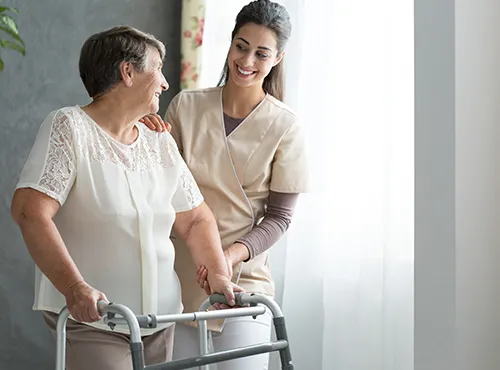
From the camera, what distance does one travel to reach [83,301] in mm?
1840

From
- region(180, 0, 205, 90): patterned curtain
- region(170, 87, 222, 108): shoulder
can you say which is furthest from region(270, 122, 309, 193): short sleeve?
region(180, 0, 205, 90): patterned curtain

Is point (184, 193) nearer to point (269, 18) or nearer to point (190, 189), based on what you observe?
point (190, 189)

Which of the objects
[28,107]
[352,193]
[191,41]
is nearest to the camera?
[352,193]

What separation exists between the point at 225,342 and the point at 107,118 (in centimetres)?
76

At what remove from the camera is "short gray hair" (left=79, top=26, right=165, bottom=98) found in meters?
2.18

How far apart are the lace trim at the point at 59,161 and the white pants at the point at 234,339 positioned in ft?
2.29

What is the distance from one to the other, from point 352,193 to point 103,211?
1.17m

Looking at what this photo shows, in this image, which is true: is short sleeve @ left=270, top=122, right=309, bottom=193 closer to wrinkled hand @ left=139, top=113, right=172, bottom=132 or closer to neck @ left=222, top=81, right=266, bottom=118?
neck @ left=222, top=81, right=266, bottom=118

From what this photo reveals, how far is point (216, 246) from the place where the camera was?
230cm

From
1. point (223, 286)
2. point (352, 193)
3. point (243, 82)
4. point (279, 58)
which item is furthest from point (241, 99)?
point (223, 286)

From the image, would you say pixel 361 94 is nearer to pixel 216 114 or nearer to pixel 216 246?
pixel 216 114

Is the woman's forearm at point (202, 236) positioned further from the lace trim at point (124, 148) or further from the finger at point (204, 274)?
the lace trim at point (124, 148)

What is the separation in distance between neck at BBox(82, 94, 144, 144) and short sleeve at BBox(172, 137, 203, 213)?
187mm

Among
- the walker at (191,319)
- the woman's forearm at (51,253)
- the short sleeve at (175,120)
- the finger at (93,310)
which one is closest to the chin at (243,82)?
the short sleeve at (175,120)
